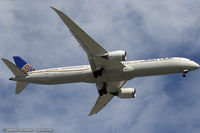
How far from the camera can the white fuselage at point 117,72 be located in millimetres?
62031

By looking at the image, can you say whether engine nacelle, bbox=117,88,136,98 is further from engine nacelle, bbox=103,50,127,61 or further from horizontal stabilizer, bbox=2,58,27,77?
horizontal stabilizer, bbox=2,58,27,77

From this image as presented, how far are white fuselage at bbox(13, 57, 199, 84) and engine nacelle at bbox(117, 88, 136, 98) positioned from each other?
7.86 metres

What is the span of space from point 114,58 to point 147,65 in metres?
5.90

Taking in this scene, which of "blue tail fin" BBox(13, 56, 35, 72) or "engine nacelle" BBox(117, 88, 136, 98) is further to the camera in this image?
"engine nacelle" BBox(117, 88, 136, 98)

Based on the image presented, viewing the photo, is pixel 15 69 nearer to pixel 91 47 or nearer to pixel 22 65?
pixel 22 65

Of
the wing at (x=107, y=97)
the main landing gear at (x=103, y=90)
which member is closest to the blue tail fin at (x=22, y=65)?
the main landing gear at (x=103, y=90)

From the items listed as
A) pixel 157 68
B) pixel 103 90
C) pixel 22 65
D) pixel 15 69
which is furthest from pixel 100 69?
pixel 22 65

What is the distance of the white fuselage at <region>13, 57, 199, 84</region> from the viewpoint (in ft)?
204

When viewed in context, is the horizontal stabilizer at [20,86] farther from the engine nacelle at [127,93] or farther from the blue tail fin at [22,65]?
the engine nacelle at [127,93]

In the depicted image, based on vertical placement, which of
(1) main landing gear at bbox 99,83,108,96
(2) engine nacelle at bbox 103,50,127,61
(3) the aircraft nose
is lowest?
(1) main landing gear at bbox 99,83,108,96

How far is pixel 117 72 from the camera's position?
63125mm

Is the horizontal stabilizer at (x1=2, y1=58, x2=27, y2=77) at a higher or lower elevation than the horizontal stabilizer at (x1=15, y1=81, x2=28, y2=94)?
higher

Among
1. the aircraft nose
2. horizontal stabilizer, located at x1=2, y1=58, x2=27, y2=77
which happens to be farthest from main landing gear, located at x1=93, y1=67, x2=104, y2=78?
the aircraft nose

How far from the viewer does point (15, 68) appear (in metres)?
64.9
